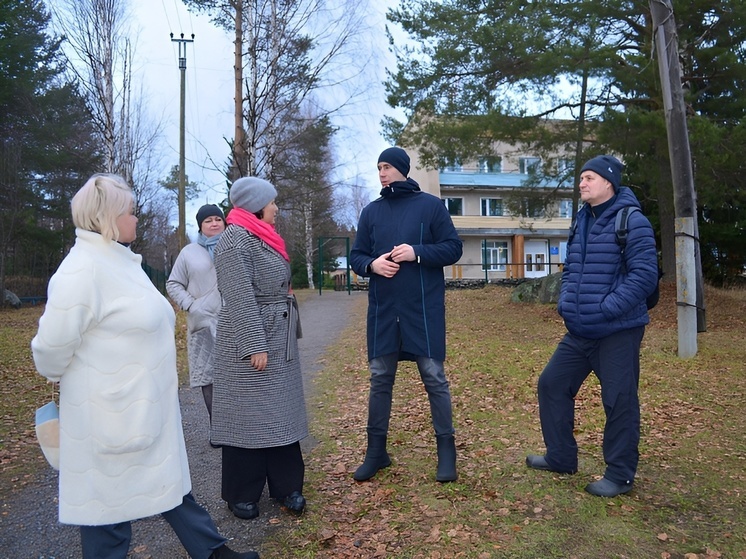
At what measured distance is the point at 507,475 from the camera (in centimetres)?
439

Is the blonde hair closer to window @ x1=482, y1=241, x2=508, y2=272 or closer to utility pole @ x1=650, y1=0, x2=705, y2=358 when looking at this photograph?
utility pole @ x1=650, y1=0, x2=705, y2=358

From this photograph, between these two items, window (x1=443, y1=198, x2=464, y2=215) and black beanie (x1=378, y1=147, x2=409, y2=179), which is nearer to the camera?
black beanie (x1=378, y1=147, x2=409, y2=179)

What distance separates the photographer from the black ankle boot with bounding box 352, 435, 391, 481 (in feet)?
14.5

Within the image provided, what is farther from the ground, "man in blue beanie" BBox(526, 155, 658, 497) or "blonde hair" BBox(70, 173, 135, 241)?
"blonde hair" BBox(70, 173, 135, 241)

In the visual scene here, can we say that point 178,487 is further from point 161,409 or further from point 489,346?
point 489,346

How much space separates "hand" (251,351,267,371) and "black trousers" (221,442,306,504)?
496 mm

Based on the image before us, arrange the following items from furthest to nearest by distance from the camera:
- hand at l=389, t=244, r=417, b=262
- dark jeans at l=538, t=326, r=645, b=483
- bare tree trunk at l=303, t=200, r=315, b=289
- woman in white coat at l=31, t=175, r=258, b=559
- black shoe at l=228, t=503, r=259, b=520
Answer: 1. bare tree trunk at l=303, t=200, r=315, b=289
2. hand at l=389, t=244, r=417, b=262
3. dark jeans at l=538, t=326, r=645, b=483
4. black shoe at l=228, t=503, r=259, b=520
5. woman in white coat at l=31, t=175, r=258, b=559

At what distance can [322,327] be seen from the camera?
1484 cm

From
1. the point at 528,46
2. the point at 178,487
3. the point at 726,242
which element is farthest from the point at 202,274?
the point at 726,242

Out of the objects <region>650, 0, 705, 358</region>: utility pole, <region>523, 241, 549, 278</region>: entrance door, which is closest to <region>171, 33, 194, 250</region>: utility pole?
<region>650, 0, 705, 358</region>: utility pole

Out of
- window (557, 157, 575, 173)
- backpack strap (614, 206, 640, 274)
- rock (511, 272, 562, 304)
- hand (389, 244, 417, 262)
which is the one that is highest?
window (557, 157, 575, 173)

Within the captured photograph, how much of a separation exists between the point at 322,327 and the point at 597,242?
442 inches

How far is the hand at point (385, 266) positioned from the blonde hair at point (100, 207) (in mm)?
1778

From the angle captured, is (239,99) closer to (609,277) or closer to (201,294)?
(201,294)
